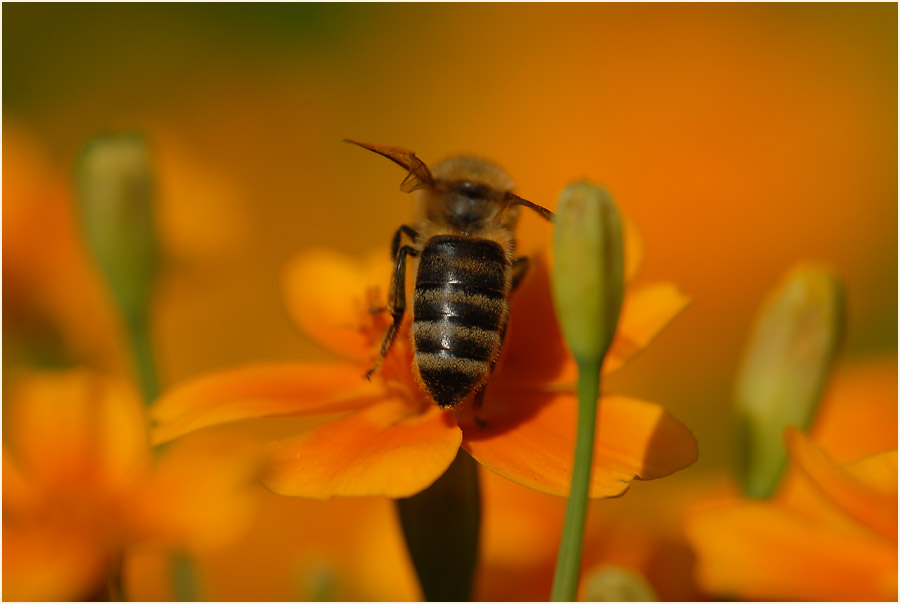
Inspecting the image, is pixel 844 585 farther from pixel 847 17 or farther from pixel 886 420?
pixel 847 17

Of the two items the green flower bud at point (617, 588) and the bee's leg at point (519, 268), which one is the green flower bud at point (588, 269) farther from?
the bee's leg at point (519, 268)

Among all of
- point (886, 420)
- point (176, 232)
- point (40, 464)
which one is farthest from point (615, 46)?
point (40, 464)

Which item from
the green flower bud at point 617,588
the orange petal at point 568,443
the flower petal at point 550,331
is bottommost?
the green flower bud at point 617,588

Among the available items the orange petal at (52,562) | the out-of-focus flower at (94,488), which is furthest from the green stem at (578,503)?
the orange petal at (52,562)

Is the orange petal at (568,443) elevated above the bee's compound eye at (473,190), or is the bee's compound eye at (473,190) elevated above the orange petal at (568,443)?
the bee's compound eye at (473,190)

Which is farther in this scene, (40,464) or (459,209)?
(459,209)

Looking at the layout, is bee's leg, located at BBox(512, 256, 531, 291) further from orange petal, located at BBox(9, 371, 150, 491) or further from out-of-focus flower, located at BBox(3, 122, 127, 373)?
out-of-focus flower, located at BBox(3, 122, 127, 373)
